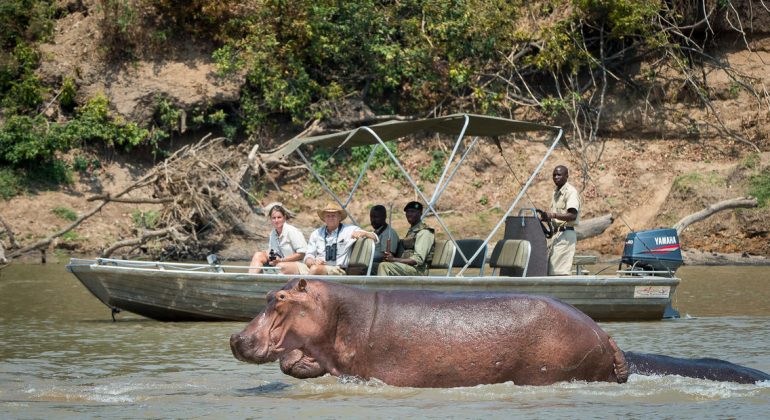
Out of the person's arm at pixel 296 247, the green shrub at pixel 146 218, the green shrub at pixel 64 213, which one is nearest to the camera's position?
the person's arm at pixel 296 247

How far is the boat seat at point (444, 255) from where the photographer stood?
1206 cm

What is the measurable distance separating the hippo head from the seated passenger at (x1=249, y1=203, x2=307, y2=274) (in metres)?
5.76

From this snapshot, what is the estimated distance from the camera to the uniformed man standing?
12578mm

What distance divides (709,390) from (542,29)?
62.9 ft

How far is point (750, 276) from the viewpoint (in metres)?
17.4

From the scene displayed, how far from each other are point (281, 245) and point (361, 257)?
1.33 meters

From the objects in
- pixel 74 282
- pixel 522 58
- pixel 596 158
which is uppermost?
pixel 522 58

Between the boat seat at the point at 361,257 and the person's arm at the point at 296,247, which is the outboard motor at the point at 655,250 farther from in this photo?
the person's arm at the point at 296,247

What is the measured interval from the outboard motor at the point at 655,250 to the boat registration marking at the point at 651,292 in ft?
1.05

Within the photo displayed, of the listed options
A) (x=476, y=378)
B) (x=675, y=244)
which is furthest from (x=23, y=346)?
(x=675, y=244)

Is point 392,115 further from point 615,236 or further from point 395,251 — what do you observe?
point 395,251

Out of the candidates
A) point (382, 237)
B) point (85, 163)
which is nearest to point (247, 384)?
point (382, 237)

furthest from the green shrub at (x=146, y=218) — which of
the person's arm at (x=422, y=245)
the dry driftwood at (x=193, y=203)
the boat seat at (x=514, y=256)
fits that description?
the boat seat at (x=514, y=256)

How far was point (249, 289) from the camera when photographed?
1170 cm
